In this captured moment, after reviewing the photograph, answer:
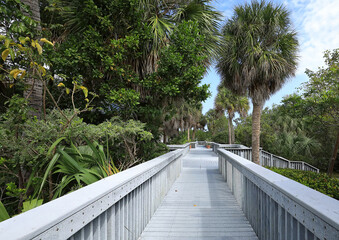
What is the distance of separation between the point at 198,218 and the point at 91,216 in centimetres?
240

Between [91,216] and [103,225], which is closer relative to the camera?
[91,216]

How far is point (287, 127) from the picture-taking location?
23312 millimetres

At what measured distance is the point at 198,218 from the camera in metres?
3.44

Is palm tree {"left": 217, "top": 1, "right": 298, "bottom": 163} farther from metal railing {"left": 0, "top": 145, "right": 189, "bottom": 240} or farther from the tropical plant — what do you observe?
metal railing {"left": 0, "top": 145, "right": 189, "bottom": 240}

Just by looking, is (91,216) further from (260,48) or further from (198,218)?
(260,48)

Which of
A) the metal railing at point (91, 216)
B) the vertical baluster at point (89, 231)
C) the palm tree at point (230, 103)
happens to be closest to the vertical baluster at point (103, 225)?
the metal railing at point (91, 216)

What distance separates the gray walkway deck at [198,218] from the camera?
2877mm

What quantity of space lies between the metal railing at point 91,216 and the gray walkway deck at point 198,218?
1.21 feet

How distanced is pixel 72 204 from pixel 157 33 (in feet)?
18.9

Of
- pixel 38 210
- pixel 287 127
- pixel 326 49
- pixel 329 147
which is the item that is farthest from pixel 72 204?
pixel 287 127

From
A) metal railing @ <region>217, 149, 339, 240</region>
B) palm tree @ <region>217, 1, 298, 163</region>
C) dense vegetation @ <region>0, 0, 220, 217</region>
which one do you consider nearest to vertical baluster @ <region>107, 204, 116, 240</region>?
metal railing @ <region>217, 149, 339, 240</region>

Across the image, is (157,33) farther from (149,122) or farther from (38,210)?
(38,210)

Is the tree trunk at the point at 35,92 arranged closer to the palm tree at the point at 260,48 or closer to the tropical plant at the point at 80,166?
the tropical plant at the point at 80,166

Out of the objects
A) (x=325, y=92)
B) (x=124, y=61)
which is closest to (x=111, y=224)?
(x=124, y=61)
